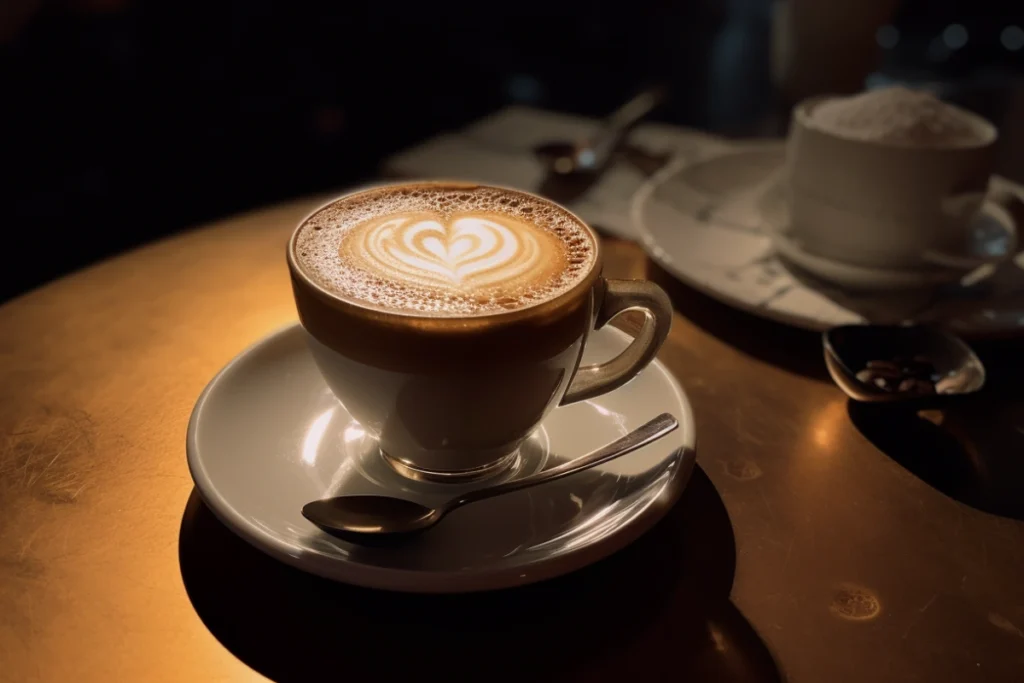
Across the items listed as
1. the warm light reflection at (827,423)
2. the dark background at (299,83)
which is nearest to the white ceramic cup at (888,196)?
the warm light reflection at (827,423)

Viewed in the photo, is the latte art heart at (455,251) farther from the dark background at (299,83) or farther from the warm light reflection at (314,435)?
the dark background at (299,83)

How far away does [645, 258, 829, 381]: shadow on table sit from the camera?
2.85 ft

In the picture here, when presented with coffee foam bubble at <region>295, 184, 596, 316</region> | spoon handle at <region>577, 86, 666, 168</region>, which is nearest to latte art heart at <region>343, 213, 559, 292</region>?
coffee foam bubble at <region>295, 184, 596, 316</region>

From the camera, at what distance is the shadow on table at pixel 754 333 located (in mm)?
869

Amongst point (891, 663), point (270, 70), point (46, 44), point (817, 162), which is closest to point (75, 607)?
point (891, 663)

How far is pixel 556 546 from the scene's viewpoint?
533mm

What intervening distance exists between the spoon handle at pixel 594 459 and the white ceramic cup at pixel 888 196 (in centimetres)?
47

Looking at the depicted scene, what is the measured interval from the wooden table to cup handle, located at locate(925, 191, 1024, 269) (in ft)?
0.68

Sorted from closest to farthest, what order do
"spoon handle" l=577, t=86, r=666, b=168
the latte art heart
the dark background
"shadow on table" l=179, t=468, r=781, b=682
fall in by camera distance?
1. "shadow on table" l=179, t=468, r=781, b=682
2. the latte art heart
3. "spoon handle" l=577, t=86, r=666, b=168
4. the dark background

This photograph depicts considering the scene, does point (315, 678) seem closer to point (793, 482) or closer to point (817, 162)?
point (793, 482)

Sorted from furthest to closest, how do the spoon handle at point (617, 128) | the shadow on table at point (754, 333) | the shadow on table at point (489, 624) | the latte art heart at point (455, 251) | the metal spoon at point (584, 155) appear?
the spoon handle at point (617, 128) → the metal spoon at point (584, 155) → the shadow on table at point (754, 333) → the latte art heart at point (455, 251) → the shadow on table at point (489, 624)

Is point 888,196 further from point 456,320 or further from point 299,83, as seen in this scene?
point 299,83

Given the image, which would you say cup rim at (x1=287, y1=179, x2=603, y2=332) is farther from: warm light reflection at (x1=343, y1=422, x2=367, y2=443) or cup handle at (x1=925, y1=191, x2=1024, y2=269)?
cup handle at (x1=925, y1=191, x2=1024, y2=269)

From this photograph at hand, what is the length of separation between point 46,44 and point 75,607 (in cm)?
208
